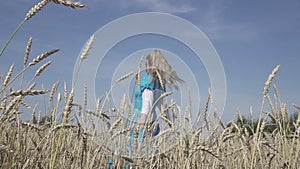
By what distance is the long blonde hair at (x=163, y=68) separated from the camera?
3336 millimetres

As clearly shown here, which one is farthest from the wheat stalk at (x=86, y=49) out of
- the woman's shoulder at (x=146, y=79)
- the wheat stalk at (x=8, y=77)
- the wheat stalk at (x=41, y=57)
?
the woman's shoulder at (x=146, y=79)

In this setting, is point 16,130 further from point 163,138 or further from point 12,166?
point 163,138

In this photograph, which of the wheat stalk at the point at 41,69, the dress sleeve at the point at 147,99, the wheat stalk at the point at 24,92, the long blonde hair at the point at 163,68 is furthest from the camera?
the dress sleeve at the point at 147,99

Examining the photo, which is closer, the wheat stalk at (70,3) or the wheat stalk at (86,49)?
the wheat stalk at (70,3)

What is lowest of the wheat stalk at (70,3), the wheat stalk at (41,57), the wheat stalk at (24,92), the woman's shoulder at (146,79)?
the wheat stalk at (24,92)

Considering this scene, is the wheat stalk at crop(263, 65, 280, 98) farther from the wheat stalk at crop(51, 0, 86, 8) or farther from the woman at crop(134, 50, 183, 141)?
the woman at crop(134, 50, 183, 141)

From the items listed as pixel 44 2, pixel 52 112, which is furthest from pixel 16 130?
pixel 44 2

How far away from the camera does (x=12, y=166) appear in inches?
80.8

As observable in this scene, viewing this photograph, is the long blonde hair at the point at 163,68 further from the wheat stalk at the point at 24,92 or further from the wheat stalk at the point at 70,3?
the wheat stalk at the point at 70,3

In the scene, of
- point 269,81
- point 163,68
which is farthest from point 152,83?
point 269,81

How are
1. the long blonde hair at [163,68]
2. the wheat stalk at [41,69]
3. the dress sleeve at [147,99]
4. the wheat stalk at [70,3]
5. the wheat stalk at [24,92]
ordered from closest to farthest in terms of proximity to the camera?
the wheat stalk at [70,3], the wheat stalk at [24,92], the wheat stalk at [41,69], the long blonde hair at [163,68], the dress sleeve at [147,99]

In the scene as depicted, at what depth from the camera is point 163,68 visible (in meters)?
3.51

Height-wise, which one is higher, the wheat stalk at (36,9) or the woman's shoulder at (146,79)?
the woman's shoulder at (146,79)

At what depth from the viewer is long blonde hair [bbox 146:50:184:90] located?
334 cm
